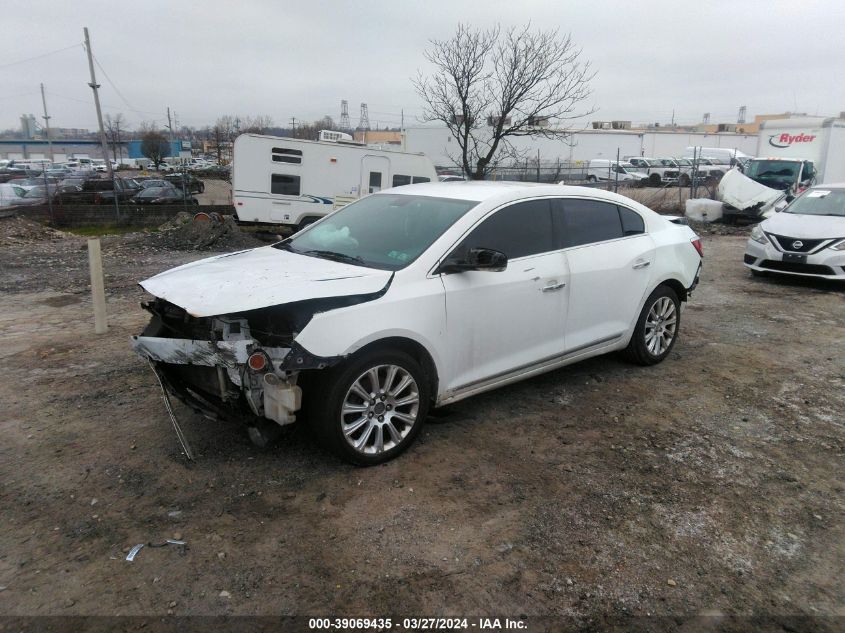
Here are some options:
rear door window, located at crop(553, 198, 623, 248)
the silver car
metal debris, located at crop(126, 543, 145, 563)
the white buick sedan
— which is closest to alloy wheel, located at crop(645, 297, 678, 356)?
the white buick sedan

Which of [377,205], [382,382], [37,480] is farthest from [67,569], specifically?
[377,205]

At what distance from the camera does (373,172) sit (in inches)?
624

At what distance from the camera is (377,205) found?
4.74 metres

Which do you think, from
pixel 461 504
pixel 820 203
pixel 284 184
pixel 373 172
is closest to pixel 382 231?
pixel 461 504

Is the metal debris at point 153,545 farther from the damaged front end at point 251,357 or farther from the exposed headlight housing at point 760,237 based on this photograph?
the exposed headlight housing at point 760,237

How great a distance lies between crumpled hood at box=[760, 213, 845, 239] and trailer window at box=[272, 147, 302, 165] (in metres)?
10.2

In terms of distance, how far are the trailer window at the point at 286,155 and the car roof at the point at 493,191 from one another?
34.5 feet

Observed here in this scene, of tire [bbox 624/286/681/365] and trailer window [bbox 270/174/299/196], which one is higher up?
trailer window [bbox 270/174/299/196]

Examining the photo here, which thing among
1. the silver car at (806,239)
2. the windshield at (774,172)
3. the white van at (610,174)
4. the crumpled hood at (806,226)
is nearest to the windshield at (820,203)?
the silver car at (806,239)

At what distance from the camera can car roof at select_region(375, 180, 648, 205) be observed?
14.4 feet

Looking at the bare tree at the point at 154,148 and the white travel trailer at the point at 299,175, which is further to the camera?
the bare tree at the point at 154,148

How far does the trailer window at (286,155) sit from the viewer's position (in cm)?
1452

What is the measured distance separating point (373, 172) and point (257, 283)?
1285cm

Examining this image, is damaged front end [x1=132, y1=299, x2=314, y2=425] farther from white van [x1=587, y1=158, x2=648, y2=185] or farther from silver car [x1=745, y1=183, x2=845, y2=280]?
white van [x1=587, y1=158, x2=648, y2=185]
